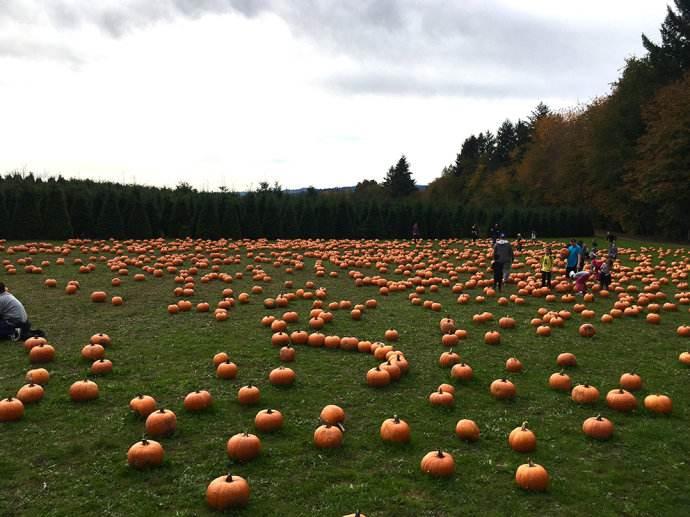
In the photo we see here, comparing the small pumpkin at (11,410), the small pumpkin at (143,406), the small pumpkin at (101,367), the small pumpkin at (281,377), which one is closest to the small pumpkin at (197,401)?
the small pumpkin at (143,406)

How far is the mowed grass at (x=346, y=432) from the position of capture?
18.0 ft

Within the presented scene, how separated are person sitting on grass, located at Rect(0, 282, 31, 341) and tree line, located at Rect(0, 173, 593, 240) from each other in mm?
27844

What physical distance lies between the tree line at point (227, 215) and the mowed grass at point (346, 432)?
2698cm

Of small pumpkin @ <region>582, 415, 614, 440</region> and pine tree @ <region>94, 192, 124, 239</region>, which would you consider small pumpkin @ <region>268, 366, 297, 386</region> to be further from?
pine tree @ <region>94, 192, 124, 239</region>

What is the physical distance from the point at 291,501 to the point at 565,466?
3.15 m

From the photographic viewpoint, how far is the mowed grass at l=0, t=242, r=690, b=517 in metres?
5.50

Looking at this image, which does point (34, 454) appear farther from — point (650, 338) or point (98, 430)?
point (650, 338)

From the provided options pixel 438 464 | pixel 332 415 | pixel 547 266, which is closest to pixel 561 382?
pixel 438 464

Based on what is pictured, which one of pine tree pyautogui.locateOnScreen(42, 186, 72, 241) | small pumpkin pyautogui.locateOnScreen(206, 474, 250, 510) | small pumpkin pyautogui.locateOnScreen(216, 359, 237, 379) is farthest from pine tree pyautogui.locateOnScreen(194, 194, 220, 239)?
small pumpkin pyautogui.locateOnScreen(206, 474, 250, 510)

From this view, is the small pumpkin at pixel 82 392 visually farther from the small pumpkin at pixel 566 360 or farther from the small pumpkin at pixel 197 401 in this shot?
the small pumpkin at pixel 566 360

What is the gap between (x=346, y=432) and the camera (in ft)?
23.3

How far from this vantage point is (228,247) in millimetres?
31328

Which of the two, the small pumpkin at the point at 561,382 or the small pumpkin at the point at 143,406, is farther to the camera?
the small pumpkin at the point at 561,382

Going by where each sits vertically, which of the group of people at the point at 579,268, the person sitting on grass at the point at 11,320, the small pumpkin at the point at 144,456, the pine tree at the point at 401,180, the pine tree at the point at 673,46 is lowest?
the small pumpkin at the point at 144,456
